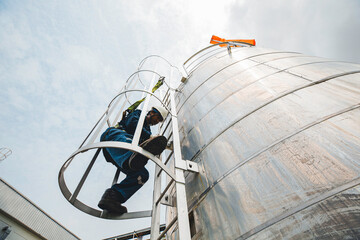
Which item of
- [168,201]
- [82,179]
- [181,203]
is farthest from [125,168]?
[181,203]

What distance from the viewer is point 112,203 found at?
248 cm

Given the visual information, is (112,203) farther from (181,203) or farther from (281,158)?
(281,158)

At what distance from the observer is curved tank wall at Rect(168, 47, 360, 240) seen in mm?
1216

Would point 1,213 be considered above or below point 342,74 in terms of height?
above

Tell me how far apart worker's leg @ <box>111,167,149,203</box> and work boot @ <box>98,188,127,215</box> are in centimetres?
7

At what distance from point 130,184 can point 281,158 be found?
211 cm

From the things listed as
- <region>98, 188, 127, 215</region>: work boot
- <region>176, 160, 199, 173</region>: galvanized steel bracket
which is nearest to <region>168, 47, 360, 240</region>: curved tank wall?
<region>176, 160, 199, 173</region>: galvanized steel bracket

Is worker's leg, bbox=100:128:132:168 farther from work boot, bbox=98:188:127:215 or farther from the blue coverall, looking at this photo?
work boot, bbox=98:188:127:215

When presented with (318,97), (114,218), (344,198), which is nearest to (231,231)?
(344,198)

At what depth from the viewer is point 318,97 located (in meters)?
1.94

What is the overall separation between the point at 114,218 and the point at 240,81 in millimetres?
2926

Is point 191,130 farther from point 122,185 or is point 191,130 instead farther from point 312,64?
point 312,64

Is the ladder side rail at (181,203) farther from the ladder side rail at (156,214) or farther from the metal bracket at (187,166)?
the ladder side rail at (156,214)

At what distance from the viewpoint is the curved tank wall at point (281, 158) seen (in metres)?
1.22
